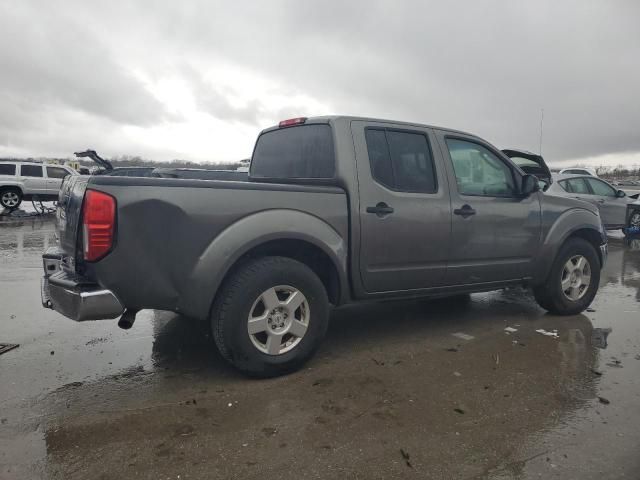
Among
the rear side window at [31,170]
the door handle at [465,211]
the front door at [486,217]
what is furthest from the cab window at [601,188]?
the rear side window at [31,170]

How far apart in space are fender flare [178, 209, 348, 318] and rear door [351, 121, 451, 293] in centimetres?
50

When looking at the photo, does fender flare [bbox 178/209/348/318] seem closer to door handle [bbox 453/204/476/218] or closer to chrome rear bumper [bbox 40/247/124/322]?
chrome rear bumper [bbox 40/247/124/322]

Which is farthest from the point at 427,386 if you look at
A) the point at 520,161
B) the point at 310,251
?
the point at 520,161

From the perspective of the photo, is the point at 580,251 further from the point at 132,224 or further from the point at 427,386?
the point at 132,224

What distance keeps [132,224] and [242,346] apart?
107cm

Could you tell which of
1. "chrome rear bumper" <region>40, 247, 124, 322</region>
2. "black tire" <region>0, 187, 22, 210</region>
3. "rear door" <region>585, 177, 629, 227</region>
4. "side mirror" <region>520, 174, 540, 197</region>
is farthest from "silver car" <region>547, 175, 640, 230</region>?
"black tire" <region>0, 187, 22, 210</region>

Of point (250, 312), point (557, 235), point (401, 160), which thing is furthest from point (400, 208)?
point (557, 235)

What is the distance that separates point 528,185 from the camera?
15.7ft

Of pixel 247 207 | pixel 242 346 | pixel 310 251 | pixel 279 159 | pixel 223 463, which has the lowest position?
pixel 223 463

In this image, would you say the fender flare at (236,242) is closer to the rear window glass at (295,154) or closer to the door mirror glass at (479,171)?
the rear window glass at (295,154)

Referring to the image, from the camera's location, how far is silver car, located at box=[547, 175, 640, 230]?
11594mm

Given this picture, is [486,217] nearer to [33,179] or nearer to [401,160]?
[401,160]

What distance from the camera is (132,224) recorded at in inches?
118

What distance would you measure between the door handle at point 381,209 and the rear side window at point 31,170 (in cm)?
1919
